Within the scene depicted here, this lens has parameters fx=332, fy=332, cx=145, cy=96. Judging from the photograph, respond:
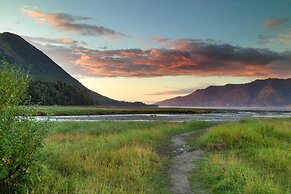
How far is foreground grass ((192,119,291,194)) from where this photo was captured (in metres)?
16.5

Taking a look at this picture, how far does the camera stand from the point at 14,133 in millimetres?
14398

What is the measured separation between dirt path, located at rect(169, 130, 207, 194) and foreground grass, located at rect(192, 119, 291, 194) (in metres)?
0.80

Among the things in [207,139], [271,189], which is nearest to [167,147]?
[207,139]

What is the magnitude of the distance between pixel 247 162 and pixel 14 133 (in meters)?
15.4

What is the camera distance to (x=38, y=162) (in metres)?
15.6

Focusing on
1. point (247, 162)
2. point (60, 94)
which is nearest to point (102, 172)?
point (247, 162)

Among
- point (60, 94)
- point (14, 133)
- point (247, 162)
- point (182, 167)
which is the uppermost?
point (60, 94)

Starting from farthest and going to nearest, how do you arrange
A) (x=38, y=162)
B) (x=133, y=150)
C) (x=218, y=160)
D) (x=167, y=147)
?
(x=167, y=147) → (x=133, y=150) → (x=218, y=160) → (x=38, y=162)

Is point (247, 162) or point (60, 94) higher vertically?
point (60, 94)

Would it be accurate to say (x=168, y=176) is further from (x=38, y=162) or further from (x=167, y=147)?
(x=167, y=147)

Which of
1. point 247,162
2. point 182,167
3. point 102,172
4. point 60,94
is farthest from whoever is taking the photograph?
point 60,94

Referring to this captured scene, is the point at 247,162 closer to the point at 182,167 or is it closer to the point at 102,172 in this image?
the point at 182,167

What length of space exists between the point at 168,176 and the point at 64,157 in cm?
699

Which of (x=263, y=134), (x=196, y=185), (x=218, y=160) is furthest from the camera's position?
(x=263, y=134)
